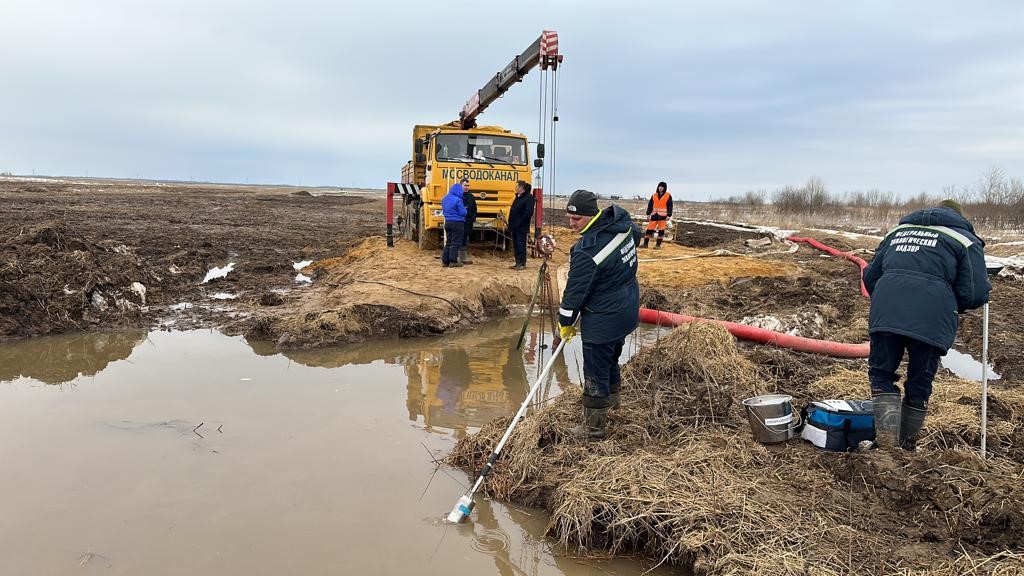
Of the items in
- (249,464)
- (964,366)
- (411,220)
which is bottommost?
(249,464)

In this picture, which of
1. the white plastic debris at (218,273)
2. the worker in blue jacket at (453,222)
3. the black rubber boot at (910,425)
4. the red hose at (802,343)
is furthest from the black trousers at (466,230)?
the black rubber boot at (910,425)

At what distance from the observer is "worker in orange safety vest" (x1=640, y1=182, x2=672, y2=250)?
1436 cm

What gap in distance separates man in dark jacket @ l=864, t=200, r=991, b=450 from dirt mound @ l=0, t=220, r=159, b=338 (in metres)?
8.61

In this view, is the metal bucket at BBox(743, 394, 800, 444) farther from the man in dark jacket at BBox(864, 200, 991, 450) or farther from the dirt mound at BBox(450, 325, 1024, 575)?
the man in dark jacket at BBox(864, 200, 991, 450)

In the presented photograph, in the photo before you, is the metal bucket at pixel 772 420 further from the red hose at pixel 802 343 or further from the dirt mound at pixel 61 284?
the dirt mound at pixel 61 284

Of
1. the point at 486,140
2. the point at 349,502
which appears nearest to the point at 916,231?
the point at 349,502

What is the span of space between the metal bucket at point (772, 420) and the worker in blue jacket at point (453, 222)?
7.34m

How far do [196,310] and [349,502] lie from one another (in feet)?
21.1

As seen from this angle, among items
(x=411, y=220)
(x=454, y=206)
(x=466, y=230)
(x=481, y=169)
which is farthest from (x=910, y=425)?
(x=411, y=220)

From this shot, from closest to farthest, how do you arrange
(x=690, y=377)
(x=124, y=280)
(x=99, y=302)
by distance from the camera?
(x=690, y=377), (x=99, y=302), (x=124, y=280)

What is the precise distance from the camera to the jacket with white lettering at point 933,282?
375 cm

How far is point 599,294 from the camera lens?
14.3 ft

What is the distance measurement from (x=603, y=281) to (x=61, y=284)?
777 cm

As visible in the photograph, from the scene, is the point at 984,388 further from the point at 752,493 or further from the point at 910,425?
the point at 752,493
